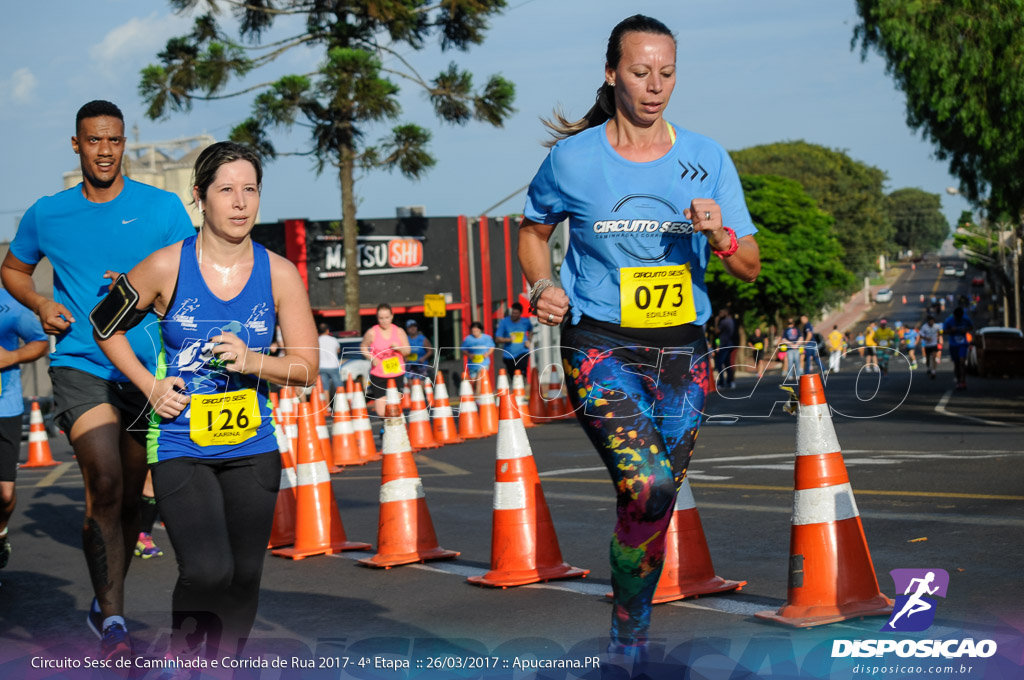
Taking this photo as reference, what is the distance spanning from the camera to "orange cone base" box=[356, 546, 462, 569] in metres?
7.08

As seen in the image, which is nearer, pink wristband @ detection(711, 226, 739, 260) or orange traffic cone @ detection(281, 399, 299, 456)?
pink wristband @ detection(711, 226, 739, 260)

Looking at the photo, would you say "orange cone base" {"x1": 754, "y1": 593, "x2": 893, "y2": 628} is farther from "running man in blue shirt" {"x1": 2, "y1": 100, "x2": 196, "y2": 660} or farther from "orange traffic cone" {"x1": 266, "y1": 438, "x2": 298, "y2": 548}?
"orange traffic cone" {"x1": 266, "y1": 438, "x2": 298, "y2": 548}

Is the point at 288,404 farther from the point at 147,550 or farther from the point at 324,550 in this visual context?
the point at 324,550

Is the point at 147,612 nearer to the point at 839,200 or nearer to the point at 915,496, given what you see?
the point at 915,496

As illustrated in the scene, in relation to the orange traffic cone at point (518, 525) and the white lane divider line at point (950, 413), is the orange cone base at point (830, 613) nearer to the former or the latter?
the orange traffic cone at point (518, 525)

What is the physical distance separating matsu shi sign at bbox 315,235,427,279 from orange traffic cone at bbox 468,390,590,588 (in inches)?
1547

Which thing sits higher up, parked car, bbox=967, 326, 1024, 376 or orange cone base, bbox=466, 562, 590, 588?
parked car, bbox=967, 326, 1024, 376

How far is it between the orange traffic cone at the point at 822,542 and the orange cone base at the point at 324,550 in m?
3.48

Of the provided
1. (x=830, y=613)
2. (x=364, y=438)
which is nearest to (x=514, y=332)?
(x=364, y=438)

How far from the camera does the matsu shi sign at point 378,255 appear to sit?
149 ft

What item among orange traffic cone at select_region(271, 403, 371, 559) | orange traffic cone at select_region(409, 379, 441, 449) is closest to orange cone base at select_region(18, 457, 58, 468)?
orange traffic cone at select_region(409, 379, 441, 449)

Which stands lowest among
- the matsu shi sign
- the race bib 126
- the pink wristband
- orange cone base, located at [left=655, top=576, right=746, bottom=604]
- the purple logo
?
orange cone base, located at [left=655, top=576, right=746, bottom=604]

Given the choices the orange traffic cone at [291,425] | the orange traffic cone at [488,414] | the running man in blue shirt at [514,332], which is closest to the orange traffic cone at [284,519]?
the orange traffic cone at [291,425]

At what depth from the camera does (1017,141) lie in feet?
63.2
